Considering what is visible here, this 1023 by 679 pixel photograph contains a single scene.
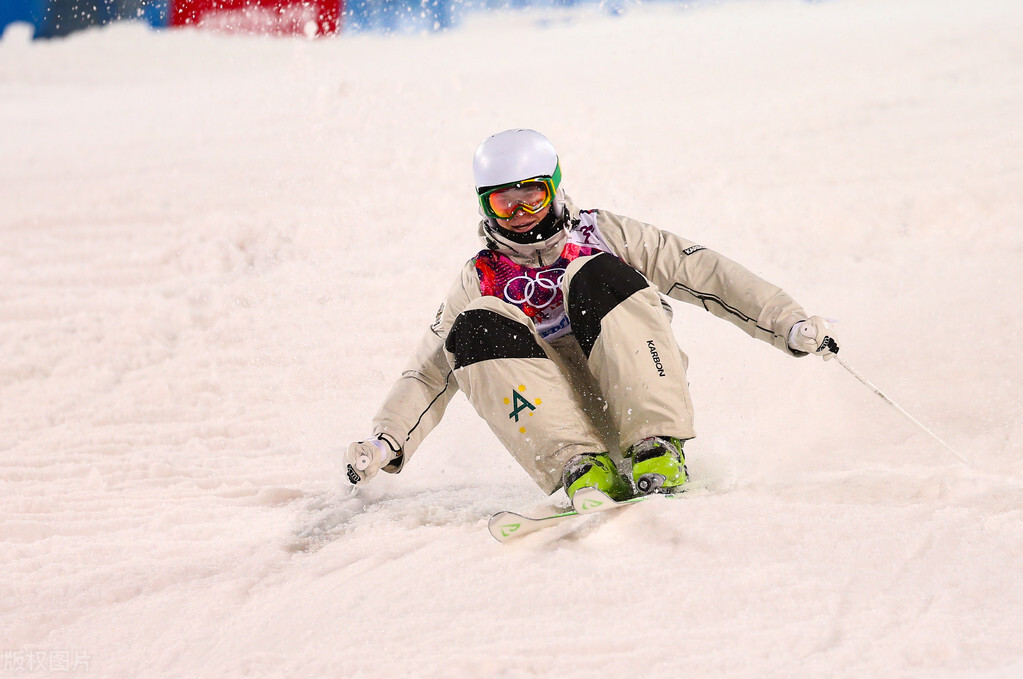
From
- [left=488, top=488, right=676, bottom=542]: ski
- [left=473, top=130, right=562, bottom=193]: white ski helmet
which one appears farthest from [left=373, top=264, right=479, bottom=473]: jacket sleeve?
[left=488, top=488, right=676, bottom=542]: ski

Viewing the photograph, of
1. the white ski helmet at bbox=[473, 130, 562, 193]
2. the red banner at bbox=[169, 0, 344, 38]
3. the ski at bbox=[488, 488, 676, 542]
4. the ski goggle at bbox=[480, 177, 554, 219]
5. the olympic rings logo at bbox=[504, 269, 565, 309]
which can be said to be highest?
the red banner at bbox=[169, 0, 344, 38]

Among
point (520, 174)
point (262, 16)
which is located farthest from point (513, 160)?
point (262, 16)

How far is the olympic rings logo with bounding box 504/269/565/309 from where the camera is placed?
116 inches

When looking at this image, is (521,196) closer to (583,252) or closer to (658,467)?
(583,252)

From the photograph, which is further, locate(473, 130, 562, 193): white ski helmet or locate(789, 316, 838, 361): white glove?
locate(473, 130, 562, 193): white ski helmet

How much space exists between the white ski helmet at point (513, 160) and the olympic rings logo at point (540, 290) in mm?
292

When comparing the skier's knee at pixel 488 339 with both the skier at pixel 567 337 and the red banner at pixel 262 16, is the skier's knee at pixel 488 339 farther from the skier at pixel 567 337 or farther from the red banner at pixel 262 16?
the red banner at pixel 262 16

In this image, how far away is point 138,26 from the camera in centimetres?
974

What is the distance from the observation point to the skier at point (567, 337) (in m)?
2.61

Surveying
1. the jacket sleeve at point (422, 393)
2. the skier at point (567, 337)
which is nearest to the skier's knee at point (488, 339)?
the skier at point (567, 337)

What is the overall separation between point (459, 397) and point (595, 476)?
203 cm

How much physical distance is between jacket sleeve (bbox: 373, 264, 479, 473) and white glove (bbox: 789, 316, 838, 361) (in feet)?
3.31

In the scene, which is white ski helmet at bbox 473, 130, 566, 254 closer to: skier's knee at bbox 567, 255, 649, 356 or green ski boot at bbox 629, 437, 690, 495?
skier's knee at bbox 567, 255, 649, 356

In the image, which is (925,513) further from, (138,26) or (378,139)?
(138,26)
